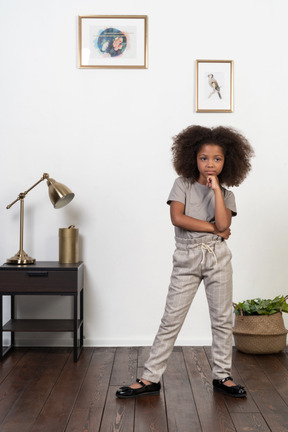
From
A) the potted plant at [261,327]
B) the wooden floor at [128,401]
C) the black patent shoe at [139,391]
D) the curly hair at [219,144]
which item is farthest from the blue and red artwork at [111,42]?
the black patent shoe at [139,391]

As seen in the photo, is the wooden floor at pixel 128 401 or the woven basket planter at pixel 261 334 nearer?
the wooden floor at pixel 128 401

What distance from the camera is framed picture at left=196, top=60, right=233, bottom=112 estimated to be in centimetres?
339

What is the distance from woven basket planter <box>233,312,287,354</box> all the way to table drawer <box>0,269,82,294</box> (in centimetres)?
101

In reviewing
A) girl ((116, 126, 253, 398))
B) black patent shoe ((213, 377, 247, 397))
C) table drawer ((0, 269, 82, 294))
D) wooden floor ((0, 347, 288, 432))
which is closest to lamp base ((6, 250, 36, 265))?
table drawer ((0, 269, 82, 294))

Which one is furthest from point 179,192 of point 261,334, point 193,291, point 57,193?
point 261,334

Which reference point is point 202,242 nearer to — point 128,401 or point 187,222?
point 187,222

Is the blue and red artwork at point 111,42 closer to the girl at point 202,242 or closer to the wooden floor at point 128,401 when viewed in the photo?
the girl at point 202,242

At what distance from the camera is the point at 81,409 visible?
7.44ft

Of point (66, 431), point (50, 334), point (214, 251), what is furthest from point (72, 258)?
point (66, 431)

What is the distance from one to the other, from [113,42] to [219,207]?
153 centimetres

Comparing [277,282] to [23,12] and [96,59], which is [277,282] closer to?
[96,59]

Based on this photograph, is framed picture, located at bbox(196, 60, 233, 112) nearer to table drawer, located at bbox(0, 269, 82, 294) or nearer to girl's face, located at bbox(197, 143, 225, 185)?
girl's face, located at bbox(197, 143, 225, 185)

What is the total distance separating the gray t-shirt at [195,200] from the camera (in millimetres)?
2461

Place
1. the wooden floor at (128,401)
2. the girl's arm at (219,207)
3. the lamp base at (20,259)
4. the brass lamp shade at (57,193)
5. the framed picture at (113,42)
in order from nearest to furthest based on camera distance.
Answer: the wooden floor at (128,401) → the girl's arm at (219,207) → the brass lamp shade at (57,193) → the lamp base at (20,259) → the framed picture at (113,42)
